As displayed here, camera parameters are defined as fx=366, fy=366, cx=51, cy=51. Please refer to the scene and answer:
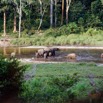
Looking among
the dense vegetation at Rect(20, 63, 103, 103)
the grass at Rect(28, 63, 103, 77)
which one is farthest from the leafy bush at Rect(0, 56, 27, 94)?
the grass at Rect(28, 63, 103, 77)

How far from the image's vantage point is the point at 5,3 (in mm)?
45125

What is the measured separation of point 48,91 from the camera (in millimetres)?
9727

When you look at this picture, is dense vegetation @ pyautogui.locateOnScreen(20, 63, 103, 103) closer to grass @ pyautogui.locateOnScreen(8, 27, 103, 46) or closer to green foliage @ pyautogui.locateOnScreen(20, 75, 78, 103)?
green foliage @ pyautogui.locateOnScreen(20, 75, 78, 103)

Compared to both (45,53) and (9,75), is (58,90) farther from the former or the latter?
(45,53)

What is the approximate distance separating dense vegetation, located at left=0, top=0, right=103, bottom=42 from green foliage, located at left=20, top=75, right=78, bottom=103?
33.1 m

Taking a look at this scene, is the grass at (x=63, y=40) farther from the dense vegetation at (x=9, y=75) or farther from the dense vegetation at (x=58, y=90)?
the dense vegetation at (x=9, y=75)

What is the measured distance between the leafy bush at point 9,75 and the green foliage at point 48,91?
0.70 metres

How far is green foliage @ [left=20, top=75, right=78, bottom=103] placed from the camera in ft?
30.5

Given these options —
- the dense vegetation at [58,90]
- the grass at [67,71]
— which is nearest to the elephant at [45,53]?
the grass at [67,71]

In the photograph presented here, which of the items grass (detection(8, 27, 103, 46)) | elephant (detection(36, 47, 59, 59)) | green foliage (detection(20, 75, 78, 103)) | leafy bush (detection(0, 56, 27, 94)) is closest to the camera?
leafy bush (detection(0, 56, 27, 94))

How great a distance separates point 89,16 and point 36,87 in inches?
1598

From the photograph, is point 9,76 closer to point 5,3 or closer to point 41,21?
point 5,3

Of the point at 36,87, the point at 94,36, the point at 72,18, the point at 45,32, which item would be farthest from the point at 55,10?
the point at 36,87

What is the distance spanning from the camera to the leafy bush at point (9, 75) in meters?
8.33
